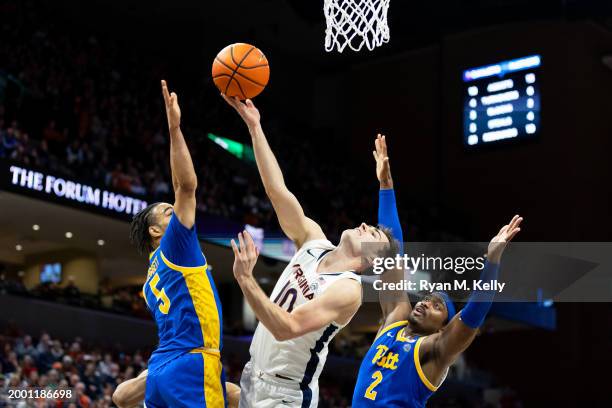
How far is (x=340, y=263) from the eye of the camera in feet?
15.2

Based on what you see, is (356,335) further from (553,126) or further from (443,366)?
(443,366)

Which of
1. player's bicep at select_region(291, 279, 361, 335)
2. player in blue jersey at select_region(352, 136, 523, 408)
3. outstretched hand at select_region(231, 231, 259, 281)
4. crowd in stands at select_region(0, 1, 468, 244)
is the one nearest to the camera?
outstretched hand at select_region(231, 231, 259, 281)

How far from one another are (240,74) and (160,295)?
1.40 meters

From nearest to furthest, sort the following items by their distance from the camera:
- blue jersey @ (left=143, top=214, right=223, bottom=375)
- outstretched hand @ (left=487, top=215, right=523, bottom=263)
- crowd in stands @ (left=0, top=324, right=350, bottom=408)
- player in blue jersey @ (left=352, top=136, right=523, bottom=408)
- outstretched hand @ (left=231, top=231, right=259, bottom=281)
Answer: outstretched hand @ (left=231, top=231, right=259, bottom=281) < blue jersey @ (left=143, top=214, right=223, bottom=375) < outstretched hand @ (left=487, top=215, right=523, bottom=263) < player in blue jersey @ (left=352, top=136, right=523, bottom=408) < crowd in stands @ (left=0, top=324, right=350, bottom=408)

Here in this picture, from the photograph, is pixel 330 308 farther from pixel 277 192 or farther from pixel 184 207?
pixel 277 192

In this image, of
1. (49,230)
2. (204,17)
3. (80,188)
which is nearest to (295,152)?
(204,17)

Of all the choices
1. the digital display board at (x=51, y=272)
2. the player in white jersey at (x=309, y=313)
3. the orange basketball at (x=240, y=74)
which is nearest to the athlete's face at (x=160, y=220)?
the player in white jersey at (x=309, y=313)

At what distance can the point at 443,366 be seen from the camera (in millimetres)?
5113

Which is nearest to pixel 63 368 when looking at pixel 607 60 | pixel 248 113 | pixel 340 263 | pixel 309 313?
pixel 248 113

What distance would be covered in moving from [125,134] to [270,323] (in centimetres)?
1350

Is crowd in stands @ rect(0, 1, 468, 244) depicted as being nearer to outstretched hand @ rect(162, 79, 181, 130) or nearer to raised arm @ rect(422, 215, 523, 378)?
outstretched hand @ rect(162, 79, 181, 130)

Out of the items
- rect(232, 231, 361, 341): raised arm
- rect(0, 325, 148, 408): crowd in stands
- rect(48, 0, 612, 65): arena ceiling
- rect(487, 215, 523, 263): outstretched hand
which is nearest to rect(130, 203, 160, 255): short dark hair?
rect(232, 231, 361, 341): raised arm

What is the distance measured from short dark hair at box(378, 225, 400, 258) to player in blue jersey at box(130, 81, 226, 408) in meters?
0.92

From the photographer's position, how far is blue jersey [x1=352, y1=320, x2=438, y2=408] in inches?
202
